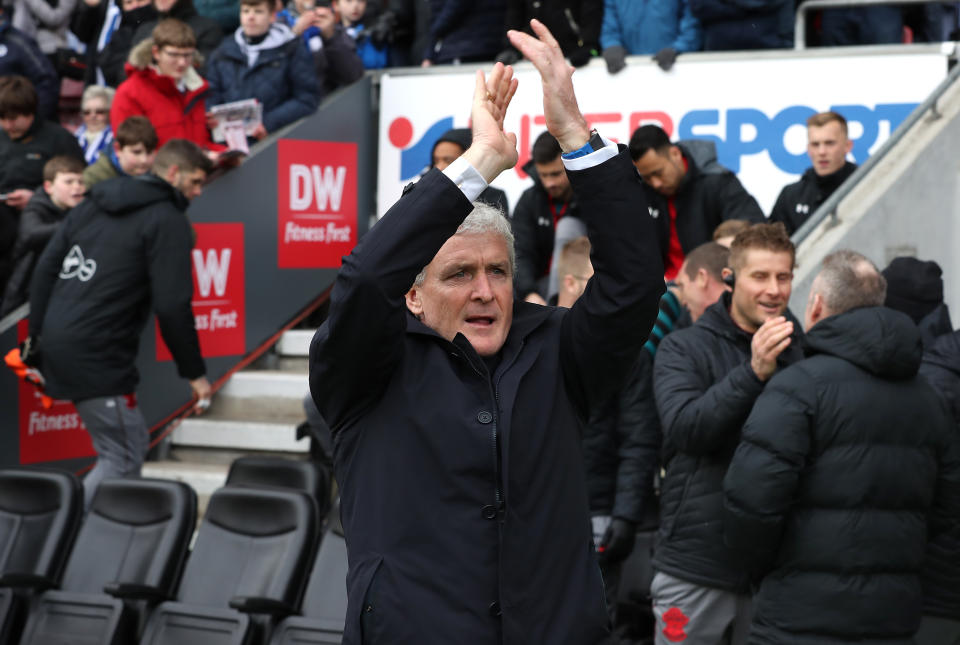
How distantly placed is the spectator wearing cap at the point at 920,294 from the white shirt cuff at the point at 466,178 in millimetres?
2988

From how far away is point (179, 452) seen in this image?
8.24 metres

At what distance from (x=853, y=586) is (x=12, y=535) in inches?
151

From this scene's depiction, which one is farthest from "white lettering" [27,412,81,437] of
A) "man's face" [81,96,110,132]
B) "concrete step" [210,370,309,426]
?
"man's face" [81,96,110,132]

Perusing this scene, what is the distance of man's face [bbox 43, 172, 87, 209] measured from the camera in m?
7.92

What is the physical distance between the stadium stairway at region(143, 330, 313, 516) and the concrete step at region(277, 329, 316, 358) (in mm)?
119

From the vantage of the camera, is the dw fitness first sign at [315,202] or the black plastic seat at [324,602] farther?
the dw fitness first sign at [315,202]

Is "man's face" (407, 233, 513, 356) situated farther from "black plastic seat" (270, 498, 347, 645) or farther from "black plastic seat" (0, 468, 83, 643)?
"black plastic seat" (0, 468, 83, 643)

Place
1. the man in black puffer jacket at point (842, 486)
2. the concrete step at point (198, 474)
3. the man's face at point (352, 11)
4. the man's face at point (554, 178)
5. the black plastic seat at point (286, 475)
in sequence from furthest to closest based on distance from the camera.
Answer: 1. the man's face at point (352, 11)
2. the concrete step at point (198, 474)
3. the man's face at point (554, 178)
4. the black plastic seat at point (286, 475)
5. the man in black puffer jacket at point (842, 486)

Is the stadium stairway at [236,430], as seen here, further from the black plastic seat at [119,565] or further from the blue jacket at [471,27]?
the blue jacket at [471,27]

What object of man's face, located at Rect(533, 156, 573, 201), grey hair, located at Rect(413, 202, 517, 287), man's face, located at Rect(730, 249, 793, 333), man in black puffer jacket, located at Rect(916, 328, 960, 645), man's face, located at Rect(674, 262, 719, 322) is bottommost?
man in black puffer jacket, located at Rect(916, 328, 960, 645)

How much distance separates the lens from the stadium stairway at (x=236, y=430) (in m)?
7.86

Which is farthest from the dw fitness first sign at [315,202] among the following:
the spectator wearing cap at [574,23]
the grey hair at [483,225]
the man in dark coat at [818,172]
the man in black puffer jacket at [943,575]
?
the grey hair at [483,225]

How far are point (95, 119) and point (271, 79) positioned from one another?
1.39 meters

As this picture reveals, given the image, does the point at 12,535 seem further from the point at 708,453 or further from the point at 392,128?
the point at 392,128
